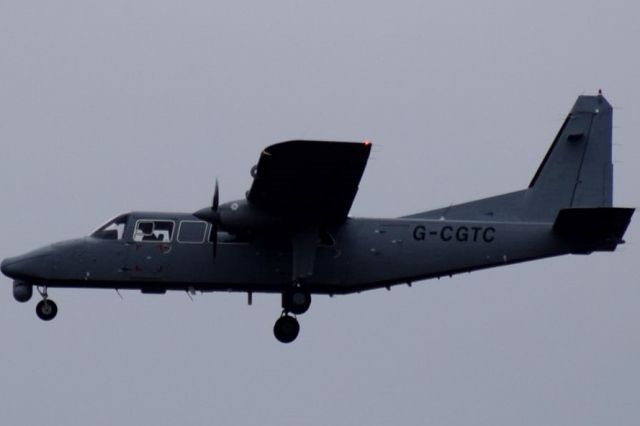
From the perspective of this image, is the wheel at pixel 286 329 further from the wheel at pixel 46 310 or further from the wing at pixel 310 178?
the wheel at pixel 46 310

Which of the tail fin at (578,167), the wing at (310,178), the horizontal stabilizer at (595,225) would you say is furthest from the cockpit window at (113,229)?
the horizontal stabilizer at (595,225)

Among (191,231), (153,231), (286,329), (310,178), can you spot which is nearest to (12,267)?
(153,231)

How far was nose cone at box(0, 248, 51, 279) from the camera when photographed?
83.5ft

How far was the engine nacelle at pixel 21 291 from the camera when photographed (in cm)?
2569

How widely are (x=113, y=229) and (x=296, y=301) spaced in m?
3.98

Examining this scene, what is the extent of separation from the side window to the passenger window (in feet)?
0.75

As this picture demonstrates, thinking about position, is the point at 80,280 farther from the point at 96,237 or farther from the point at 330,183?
the point at 330,183

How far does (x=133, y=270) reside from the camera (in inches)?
996

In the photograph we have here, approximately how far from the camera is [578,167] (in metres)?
26.7

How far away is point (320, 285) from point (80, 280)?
4.81 meters

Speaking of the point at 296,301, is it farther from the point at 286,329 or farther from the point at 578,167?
the point at 578,167

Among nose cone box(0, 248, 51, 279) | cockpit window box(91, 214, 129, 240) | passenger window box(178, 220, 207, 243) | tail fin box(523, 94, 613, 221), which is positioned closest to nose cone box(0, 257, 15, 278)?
nose cone box(0, 248, 51, 279)

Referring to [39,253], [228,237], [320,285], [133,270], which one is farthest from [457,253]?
[39,253]

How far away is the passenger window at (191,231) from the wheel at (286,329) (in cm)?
235
